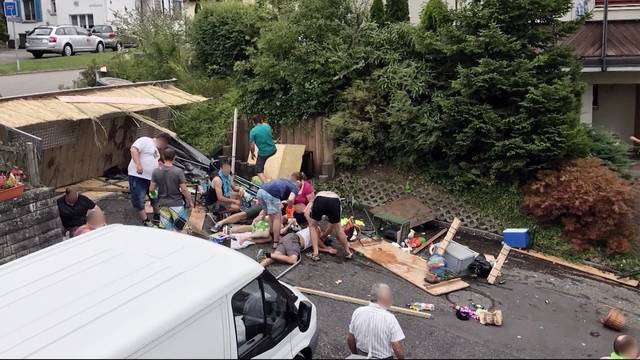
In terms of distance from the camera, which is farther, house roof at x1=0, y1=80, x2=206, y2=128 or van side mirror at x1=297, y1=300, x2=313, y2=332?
house roof at x1=0, y1=80, x2=206, y2=128

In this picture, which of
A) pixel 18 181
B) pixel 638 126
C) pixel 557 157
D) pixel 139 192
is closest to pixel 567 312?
pixel 557 157

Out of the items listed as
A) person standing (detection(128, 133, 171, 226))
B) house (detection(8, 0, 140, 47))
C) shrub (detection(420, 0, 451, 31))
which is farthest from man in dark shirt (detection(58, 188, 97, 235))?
house (detection(8, 0, 140, 47))

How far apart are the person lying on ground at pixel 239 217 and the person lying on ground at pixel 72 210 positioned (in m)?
2.40

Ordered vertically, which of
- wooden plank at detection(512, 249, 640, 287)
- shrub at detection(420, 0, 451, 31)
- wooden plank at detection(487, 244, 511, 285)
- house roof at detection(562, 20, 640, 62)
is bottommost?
wooden plank at detection(512, 249, 640, 287)

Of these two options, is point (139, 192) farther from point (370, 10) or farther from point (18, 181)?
point (370, 10)

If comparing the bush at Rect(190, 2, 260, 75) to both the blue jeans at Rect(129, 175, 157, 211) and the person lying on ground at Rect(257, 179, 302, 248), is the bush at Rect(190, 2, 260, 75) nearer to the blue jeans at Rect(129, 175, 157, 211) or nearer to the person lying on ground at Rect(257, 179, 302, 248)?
the blue jeans at Rect(129, 175, 157, 211)

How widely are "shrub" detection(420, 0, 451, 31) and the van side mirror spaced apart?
9.08 meters

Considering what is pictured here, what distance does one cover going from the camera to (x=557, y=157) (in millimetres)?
11492

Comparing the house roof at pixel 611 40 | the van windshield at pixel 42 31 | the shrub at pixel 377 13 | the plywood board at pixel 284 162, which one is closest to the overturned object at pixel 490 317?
the plywood board at pixel 284 162

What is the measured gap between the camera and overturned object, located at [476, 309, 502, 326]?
8320 mm

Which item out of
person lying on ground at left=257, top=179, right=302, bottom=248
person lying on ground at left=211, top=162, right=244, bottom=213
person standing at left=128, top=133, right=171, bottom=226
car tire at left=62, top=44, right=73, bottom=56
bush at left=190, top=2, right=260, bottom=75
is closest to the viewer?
person lying on ground at left=257, top=179, right=302, bottom=248

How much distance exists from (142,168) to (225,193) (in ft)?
5.51

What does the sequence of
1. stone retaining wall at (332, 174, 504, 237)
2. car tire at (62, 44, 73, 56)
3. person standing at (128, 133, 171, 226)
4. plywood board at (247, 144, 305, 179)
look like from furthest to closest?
1. car tire at (62, 44, 73, 56)
2. plywood board at (247, 144, 305, 179)
3. stone retaining wall at (332, 174, 504, 237)
4. person standing at (128, 133, 171, 226)

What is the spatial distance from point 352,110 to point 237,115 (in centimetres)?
300
